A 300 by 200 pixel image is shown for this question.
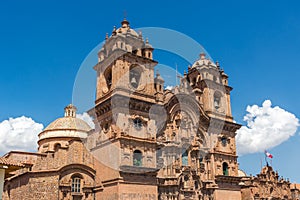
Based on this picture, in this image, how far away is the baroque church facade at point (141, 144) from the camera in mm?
35406

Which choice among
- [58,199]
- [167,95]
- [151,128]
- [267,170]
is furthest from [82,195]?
[267,170]

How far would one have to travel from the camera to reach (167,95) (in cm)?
4266

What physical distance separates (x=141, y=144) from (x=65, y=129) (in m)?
17.4

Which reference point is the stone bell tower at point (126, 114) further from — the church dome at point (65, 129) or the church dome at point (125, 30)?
the church dome at point (65, 129)

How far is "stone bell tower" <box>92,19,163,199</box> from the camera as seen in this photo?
35.1 m

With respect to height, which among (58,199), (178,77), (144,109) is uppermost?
(178,77)

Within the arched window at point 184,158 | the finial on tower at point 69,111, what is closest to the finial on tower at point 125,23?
the arched window at point 184,158

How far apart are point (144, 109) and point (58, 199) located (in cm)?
1194

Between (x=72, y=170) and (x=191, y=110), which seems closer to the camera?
(x=72, y=170)

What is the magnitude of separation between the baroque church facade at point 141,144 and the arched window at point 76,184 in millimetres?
93

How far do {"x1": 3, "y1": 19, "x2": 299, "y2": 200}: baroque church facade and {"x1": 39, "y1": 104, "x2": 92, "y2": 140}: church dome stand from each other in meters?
9.28

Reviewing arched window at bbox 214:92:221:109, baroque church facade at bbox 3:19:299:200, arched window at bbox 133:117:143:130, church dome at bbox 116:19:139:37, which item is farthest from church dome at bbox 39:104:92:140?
arched window at bbox 214:92:221:109

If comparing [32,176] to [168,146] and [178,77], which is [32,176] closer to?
[168,146]

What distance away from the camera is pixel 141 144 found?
3709cm
